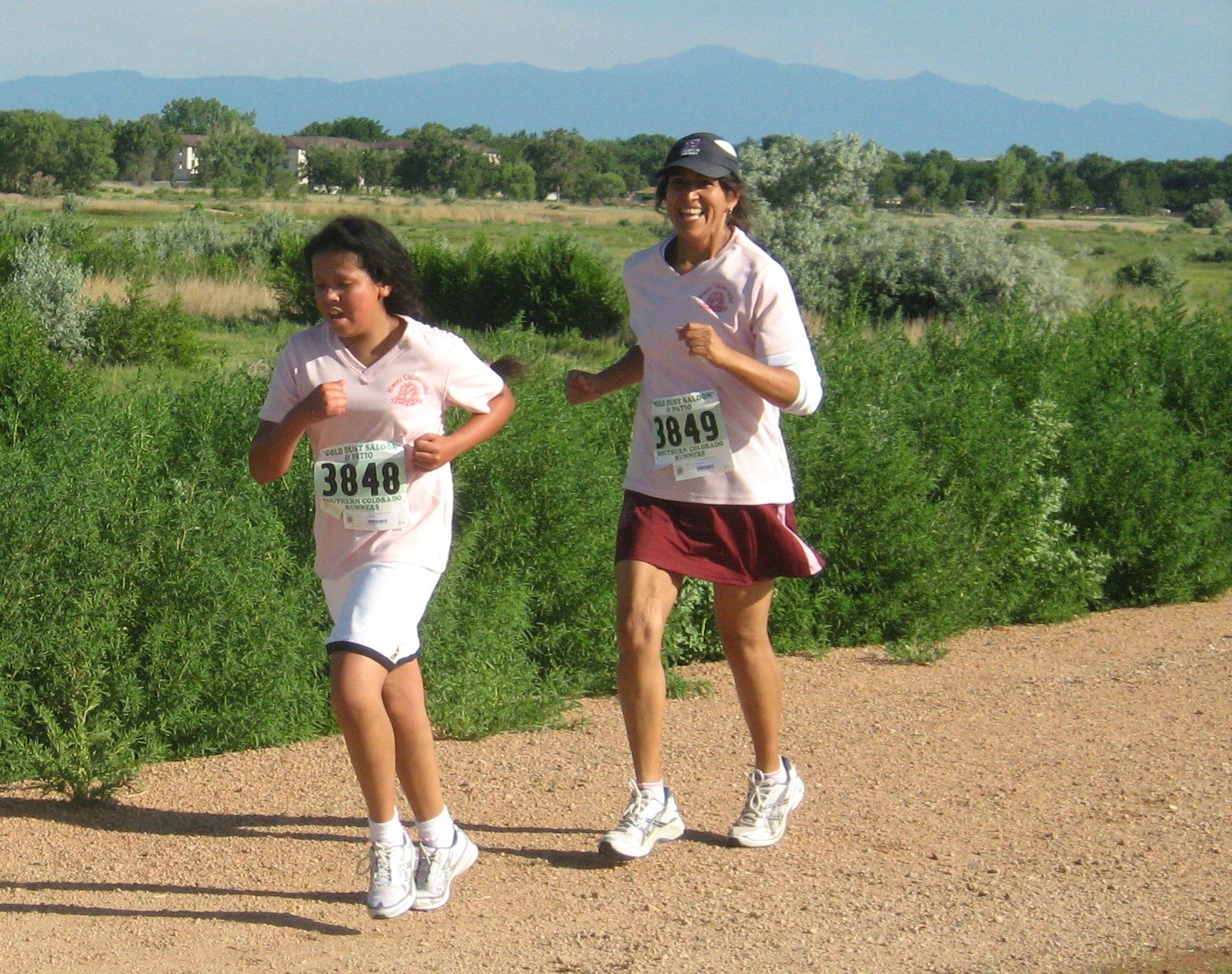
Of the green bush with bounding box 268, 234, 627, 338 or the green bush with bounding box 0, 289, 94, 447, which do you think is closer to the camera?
the green bush with bounding box 0, 289, 94, 447

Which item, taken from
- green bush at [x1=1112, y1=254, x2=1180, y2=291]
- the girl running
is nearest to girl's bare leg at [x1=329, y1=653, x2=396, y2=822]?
the girl running

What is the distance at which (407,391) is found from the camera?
441 centimetres

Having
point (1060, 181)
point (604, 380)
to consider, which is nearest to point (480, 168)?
point (1060, 181)

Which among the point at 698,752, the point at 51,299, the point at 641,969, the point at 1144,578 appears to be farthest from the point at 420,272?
the point at 641,969

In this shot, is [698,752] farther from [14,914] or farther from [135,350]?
[135,350]

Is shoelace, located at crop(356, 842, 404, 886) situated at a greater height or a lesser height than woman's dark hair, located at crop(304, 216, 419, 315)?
lesser

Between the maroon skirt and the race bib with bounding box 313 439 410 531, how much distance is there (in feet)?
2.70

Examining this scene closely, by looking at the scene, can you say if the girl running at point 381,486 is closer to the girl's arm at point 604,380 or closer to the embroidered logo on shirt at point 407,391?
the embroidered logo on shirt at point 407,391

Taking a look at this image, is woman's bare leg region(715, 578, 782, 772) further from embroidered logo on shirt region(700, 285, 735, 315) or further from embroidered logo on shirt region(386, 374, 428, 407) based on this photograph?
embroidered logo on shirt region(386, 374, 428, 407)

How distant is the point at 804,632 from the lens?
8070mm

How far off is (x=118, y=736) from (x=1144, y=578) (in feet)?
21.6

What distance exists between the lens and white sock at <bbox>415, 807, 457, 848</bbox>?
4.46 m

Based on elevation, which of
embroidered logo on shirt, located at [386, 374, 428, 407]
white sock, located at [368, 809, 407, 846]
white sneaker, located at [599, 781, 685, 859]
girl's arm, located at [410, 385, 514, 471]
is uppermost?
embroidered logo on shirt, located at [386, 374, 428, 407]

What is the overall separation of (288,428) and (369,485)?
0.26m
